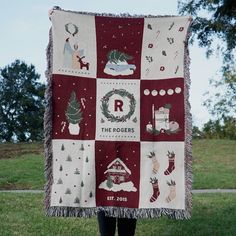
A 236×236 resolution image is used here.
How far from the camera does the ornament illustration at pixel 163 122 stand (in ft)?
12.5

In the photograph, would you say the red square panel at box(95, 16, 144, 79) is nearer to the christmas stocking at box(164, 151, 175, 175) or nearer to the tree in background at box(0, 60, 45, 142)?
the christmas stocking at box(164, 151, 175, 175)

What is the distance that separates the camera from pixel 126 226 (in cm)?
407

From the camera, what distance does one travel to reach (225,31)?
18.3 m

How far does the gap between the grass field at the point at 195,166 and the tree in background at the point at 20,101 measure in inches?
1217

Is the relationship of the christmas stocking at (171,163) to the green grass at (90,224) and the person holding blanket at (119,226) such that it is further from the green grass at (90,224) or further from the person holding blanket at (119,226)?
the green grass at (90,224)

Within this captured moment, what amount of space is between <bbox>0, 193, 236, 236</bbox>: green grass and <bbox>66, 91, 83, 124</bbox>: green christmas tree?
75.8 inches

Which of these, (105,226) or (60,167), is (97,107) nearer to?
(60,167)

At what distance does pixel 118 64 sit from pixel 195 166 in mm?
9737

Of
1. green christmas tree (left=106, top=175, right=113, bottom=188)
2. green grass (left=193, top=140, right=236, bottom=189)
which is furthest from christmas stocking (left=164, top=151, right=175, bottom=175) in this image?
green grass (left=193, top=140, right=236, bottom=189)

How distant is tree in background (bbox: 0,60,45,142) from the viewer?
49844 mm

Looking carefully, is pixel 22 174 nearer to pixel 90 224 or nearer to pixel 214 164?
pixel 214 164

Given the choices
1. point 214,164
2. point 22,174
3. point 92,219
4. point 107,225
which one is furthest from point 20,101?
point 107,225

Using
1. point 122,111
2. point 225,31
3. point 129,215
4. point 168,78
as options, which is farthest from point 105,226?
point 225,31

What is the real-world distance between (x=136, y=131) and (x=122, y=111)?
0.17 metres
